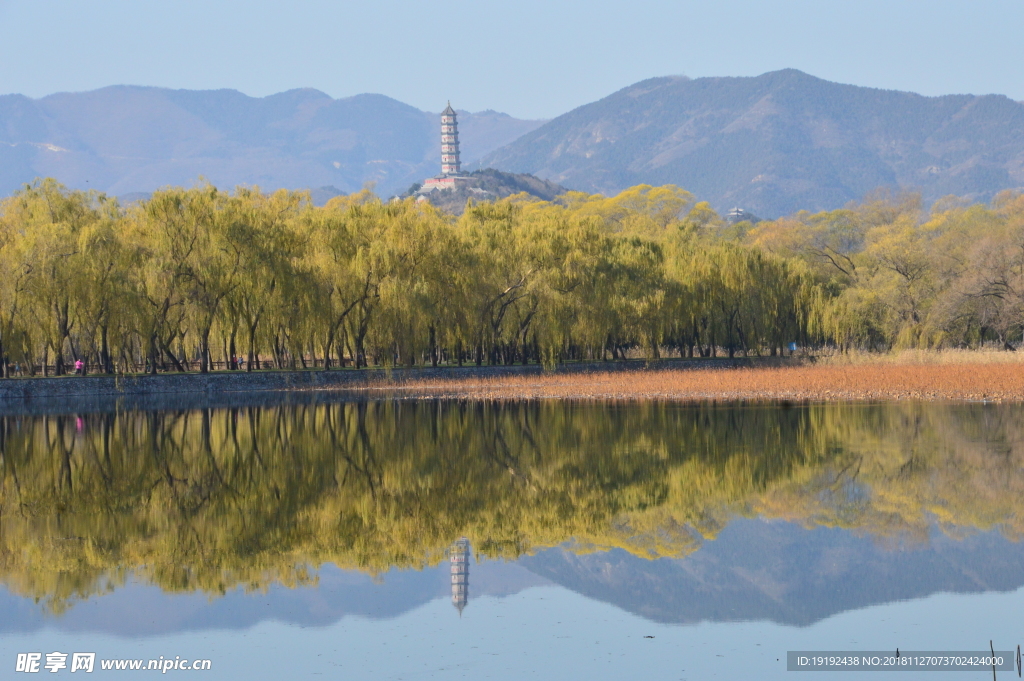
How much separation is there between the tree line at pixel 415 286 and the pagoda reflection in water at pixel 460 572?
93.4 ft

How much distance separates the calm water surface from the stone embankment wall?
14321 millimetres

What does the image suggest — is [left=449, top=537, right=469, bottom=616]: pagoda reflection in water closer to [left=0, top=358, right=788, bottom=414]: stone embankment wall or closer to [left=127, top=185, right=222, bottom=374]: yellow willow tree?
[left=0, top=358, right=788, bottom=414]: stone embankment wall

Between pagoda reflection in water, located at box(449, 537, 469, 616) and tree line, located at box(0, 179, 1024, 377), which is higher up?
tree line, located at box(0, 179, 1024, 377)

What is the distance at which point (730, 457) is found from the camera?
70.1 feet

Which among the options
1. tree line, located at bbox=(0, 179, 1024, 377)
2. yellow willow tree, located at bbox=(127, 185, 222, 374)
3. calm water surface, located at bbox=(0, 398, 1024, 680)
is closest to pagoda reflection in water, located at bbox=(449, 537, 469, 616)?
calm water surface, located at bbox=(0, 398, 1024, 680)

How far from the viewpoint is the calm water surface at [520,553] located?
10555 mm

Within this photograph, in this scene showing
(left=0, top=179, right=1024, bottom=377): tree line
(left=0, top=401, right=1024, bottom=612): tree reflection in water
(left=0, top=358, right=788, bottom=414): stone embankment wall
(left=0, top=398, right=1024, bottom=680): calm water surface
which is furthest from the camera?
(left=0, top=179, right=1024, bottom=377): tree line

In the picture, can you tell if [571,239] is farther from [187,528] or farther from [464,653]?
[464,653]

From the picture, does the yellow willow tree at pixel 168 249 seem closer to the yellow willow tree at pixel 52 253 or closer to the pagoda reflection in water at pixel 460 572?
the yellow willow tree at pixel 52 253

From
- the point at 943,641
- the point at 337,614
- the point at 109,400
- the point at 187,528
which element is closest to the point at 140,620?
the point at 337,614

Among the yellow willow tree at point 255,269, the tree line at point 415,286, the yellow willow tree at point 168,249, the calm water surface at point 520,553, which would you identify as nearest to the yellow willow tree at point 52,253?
the tree line at point 415,286

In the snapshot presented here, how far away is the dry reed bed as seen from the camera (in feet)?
113

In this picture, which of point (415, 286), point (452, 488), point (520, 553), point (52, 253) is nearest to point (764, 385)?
point (415, 286)

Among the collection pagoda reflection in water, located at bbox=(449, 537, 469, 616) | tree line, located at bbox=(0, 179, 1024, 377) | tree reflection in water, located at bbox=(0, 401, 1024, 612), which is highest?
tree line, located at bbox=(0, 179, 1024, 377)
